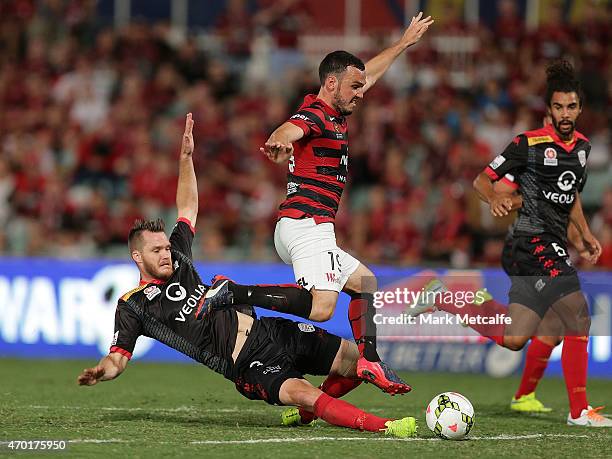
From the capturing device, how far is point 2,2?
787 inches

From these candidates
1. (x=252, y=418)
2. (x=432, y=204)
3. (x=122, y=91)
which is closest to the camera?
(x=252, y=418)

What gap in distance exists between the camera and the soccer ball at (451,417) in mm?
7164

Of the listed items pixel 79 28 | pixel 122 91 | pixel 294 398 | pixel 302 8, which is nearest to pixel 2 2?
pixel 79 28

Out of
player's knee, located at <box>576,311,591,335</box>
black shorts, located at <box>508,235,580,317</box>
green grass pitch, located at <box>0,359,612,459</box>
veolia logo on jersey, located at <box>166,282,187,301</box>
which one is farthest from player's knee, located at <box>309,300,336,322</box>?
→ player's knee, located at <box>576,311,591,335</box>

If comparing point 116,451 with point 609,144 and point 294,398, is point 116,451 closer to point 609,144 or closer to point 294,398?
point 294,398

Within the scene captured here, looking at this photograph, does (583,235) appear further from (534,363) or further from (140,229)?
(140,229)

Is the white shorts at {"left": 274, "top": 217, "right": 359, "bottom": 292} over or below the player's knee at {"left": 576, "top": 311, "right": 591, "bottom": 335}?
over

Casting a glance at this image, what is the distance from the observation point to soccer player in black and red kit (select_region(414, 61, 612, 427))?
340 inches

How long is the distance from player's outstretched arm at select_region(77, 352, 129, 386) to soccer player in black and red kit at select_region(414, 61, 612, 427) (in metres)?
2.56

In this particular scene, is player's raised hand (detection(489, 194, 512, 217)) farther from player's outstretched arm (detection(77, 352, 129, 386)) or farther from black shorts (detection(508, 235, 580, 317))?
player's outstretched arm (detection(77, 352, 129, 386))

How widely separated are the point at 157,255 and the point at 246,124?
31.2ft

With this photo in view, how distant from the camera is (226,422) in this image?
8.05m

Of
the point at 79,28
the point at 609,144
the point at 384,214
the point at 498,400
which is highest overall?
the point at 79,28

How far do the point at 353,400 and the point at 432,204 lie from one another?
18.5 ft
